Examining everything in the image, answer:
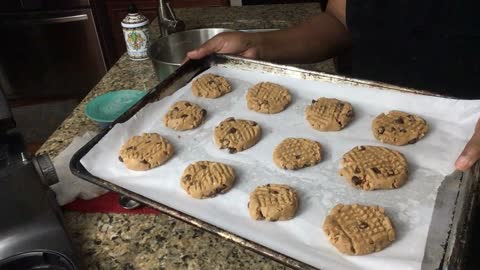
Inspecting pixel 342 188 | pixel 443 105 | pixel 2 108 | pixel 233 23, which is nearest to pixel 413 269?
pixel 342 188

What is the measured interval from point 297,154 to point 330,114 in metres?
0.16

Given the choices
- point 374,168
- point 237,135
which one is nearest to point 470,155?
point 374,168

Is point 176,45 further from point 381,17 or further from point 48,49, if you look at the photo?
point 48,49

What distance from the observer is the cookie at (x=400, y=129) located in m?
1.03

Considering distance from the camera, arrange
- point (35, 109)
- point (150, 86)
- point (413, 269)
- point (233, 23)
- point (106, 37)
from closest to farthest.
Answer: point (413, 269) < point (150, 86) < point (233, 23) < point (106, 37) < point (35, 109)

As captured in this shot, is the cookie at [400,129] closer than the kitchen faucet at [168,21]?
Yes

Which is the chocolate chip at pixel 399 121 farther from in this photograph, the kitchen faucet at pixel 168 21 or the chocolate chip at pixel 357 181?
the kitchen faucet at pixel 168 21

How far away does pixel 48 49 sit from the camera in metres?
2.76

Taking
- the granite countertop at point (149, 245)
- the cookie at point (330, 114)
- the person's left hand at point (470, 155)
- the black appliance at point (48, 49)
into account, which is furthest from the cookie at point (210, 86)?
the black appliance at point (48, 49)

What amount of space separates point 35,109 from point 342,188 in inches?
104

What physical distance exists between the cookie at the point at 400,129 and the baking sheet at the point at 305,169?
0.06 feet

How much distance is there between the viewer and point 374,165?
96cm

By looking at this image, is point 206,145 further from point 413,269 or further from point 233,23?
point 233,23

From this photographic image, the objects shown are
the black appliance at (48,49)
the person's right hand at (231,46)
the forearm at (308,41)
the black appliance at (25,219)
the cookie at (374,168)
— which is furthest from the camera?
the black appliance at (48,49)
